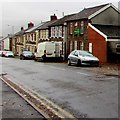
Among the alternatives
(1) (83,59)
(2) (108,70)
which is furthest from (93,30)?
(2) (108,70)

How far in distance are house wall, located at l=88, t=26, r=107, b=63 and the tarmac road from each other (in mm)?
25367

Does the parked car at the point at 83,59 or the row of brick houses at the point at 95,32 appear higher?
the row of brick houses at the point at 95,32

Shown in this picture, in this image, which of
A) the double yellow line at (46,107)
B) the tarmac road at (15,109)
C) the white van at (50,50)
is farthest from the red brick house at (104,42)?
the tarmac road at (15,109)

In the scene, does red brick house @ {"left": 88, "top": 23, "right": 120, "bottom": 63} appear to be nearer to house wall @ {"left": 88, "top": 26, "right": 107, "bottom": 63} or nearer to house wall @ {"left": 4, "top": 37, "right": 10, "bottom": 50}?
house wall @ {"left": 88, "top": 26, "right": 107, "bottom": 63}

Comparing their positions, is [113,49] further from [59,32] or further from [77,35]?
[59,32]

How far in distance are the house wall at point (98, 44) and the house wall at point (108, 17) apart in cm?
190

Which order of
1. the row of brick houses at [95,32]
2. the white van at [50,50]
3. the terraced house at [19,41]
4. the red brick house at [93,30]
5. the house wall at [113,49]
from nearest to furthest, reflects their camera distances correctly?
the house wall at [113,49], the row of brick houses at [95,32], the red brick house at [93,30], the white van at [50,50], the terraced house at [19,41]

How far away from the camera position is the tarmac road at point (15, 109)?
7.93 meters

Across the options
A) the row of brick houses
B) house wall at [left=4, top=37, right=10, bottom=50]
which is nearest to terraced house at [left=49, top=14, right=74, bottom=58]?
the row of brick houses

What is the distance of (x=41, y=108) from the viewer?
9.05 m

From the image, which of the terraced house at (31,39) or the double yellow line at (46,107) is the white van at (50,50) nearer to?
the terraced house at (31,39)

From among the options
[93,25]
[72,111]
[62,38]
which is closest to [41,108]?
[72,111]

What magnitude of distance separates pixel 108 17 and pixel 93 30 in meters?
4.58

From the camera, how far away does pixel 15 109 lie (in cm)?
888
